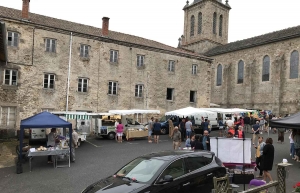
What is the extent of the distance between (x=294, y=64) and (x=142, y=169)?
3273cm

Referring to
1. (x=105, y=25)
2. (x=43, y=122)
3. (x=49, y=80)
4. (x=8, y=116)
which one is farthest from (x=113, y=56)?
(x=43, y=122)

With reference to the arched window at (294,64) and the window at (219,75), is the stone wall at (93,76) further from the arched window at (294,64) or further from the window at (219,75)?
the window at (219,75)

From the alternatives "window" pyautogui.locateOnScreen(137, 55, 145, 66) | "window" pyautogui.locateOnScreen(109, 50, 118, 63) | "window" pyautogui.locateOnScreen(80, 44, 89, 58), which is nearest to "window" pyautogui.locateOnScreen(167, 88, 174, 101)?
"window" pyautogui.locateOnScreen(137, 55, 145, 66)

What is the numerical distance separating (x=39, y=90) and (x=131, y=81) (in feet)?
28.5

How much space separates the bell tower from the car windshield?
4537 cm

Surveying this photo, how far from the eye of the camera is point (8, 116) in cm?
2047

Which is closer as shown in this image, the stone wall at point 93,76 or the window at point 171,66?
the stone wall at point 93,76

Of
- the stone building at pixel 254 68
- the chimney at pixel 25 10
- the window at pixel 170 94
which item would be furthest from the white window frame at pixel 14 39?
the stone building at pixel 254 68

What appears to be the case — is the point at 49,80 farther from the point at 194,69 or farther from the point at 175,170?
the point at 175,170

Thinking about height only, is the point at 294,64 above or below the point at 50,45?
above

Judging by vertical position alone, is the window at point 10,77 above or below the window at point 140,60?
below

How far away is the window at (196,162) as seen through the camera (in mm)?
6648

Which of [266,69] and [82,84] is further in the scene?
[266,69]

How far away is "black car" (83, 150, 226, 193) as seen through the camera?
5809 millimetres
